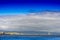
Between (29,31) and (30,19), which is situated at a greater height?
(30,19)

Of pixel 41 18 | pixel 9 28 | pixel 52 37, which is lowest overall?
pixel 52 37

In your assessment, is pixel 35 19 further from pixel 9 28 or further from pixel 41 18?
pixel 9 28

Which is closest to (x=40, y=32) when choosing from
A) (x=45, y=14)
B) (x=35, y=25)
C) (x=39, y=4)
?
(x=35, y=25)

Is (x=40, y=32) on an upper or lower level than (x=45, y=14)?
lower

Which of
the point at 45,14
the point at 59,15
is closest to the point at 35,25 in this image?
the point at 45,14

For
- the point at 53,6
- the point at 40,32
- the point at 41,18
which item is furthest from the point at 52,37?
the point at 53,6

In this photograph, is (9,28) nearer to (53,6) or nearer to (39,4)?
(39,4)

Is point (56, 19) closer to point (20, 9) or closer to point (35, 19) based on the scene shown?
point (35, 19)
